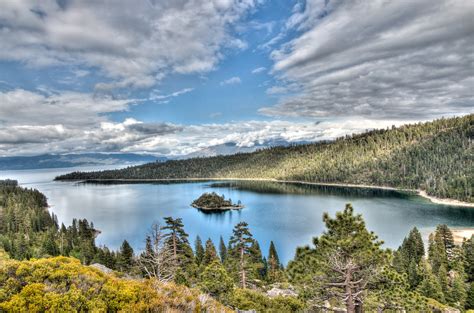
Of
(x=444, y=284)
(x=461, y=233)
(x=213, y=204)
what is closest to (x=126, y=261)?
(x=444, y=284)

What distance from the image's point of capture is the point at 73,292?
9461 millimetres

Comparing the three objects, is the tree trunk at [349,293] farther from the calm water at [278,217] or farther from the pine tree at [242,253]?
the calm water at [278,217]

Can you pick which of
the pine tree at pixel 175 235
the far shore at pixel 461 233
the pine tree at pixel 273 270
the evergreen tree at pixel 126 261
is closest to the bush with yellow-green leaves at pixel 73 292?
the pine tree at pixel 175 235

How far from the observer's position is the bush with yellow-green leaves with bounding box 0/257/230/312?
8953 millimetres

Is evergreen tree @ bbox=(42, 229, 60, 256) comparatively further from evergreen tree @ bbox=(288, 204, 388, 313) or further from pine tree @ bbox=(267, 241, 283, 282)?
evergreen tree @ bbox=(288, 204, 388, 313)

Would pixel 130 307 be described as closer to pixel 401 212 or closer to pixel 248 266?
pixel 248 266

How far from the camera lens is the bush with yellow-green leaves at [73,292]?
8.95m

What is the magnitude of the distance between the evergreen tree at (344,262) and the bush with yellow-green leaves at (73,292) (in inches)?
270

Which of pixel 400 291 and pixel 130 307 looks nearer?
pixel 130 307

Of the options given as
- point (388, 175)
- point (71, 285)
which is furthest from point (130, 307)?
point (388, 175)

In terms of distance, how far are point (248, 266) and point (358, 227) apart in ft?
71.2

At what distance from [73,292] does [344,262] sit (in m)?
12.6

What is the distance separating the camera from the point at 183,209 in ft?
410

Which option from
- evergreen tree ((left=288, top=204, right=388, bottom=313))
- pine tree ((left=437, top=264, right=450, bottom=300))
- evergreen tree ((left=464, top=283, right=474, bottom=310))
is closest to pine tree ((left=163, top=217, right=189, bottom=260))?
evergreen tree ((left=288, top=204, right=388, bottom=313))
